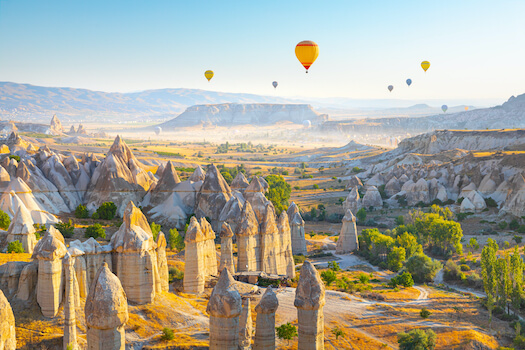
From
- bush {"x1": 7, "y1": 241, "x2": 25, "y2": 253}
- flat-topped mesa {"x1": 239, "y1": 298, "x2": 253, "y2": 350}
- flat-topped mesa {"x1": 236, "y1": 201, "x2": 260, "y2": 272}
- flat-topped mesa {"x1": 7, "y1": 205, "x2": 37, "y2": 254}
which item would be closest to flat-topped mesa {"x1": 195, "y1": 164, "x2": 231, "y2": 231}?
flat-topped mesa {"x1": 236, "y1": 201, "x2": 260, "y2": 272}

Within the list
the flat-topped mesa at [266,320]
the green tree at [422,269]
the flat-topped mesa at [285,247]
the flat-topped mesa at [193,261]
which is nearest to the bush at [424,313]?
the flat-topped mesa at [285,247]

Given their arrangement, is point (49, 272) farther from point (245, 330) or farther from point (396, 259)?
point (396, 259)

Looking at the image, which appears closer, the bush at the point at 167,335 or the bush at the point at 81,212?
the bush at the point at 167,335


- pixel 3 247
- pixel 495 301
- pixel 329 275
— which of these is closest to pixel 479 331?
pixel 495 301

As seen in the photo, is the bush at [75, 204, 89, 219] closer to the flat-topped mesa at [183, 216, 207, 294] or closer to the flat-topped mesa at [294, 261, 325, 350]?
the flat-topped mesa at [183, 216, 207, 294]

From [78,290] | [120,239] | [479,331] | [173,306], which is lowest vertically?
[479,331]

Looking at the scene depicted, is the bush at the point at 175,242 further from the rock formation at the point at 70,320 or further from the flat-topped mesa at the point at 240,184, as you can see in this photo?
the rock formation at the point at 70,320


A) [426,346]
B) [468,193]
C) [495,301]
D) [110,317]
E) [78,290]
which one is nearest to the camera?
[110,317]

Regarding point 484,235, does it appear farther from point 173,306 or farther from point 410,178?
point 173,306
